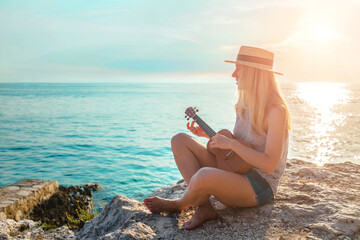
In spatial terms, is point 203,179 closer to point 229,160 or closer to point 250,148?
point 229,160

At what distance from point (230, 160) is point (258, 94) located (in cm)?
70

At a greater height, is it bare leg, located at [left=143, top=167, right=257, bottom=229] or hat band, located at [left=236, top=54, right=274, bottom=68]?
hat band, located at [left=236, top=54, right=274, bottom=68]

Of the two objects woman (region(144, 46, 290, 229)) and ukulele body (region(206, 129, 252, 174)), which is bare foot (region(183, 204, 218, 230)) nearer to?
woman (region(144, 46, 290, 229))

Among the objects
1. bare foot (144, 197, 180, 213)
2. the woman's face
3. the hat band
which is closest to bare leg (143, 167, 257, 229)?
bare foot (144, 197, 180, 213)

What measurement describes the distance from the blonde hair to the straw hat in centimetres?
5

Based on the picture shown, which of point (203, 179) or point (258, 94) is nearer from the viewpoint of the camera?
point (203, 179)

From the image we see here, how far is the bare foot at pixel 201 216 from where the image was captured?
295 cm

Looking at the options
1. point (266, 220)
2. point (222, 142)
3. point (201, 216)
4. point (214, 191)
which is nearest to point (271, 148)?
point (222, 142)

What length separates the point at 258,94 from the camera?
296 centimetres

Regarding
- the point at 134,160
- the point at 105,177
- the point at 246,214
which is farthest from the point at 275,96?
the point at 134,160

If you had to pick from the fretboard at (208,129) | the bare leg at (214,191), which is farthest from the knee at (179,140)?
the bare leg at (214,191)

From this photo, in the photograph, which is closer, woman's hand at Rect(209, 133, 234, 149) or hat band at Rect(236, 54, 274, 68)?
woman's hand at Rect(209, 133, 234, 149)

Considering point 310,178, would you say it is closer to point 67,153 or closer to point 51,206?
point 51,206

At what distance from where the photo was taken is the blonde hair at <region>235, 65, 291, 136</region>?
115 inches
